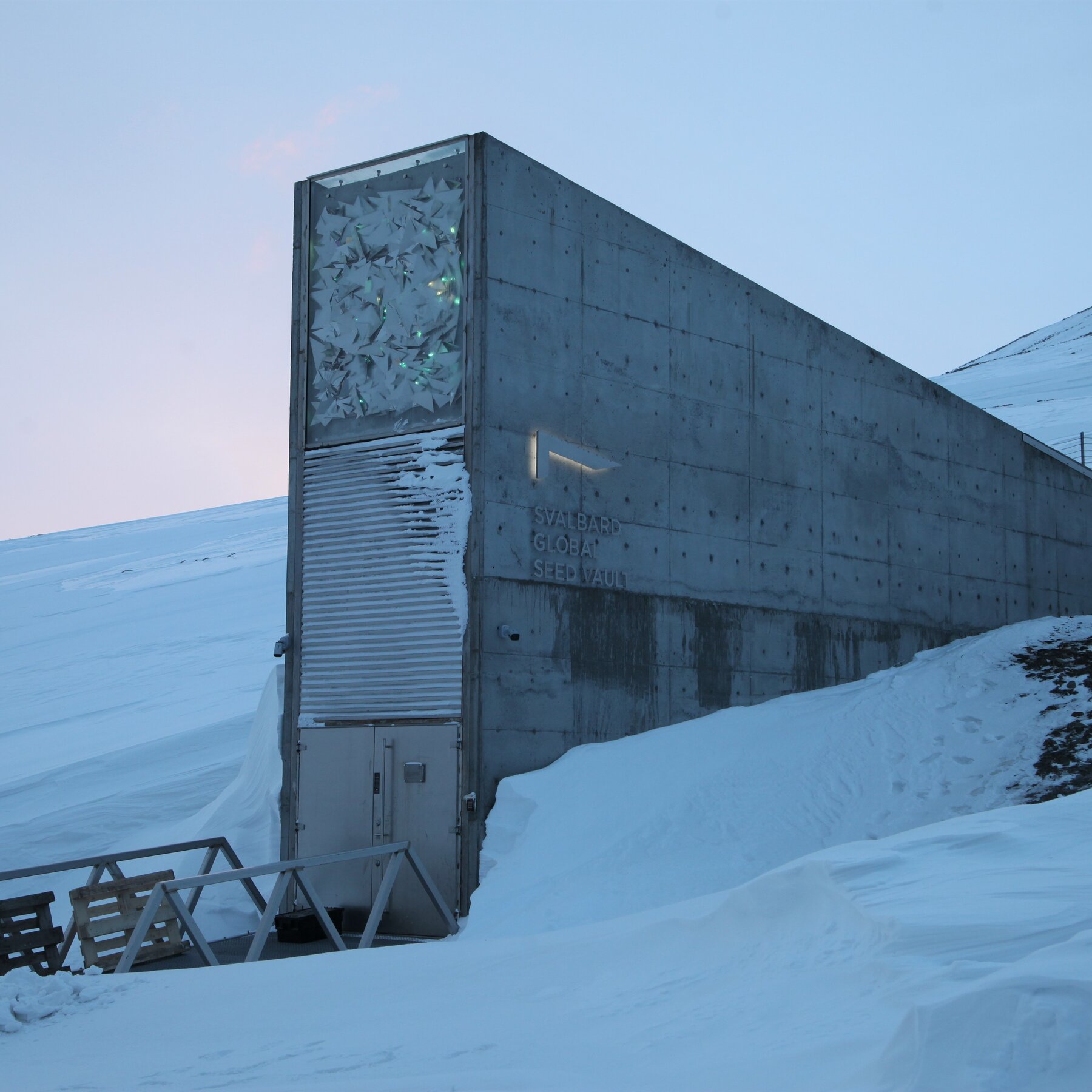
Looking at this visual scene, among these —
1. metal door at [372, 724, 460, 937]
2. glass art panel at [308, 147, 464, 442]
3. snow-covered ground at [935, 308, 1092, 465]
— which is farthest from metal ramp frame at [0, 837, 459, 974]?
snow-covered ground at [935, 308, 1092, 465]

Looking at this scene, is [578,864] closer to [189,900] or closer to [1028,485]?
[189,900]

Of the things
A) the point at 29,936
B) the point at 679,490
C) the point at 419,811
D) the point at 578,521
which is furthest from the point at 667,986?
the point at 679,490

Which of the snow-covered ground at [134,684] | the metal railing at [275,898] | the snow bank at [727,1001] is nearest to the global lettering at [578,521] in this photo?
the metal railing at [275,898]

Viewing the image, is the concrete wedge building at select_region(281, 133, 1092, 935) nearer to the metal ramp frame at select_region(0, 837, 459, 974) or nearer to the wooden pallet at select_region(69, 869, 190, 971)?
the metal ramp frame at select_region(0, 837, 459, 974)

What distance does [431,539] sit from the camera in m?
12.6

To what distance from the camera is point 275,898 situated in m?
10.3

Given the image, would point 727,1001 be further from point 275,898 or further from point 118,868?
point 118,868

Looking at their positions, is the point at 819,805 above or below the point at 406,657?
below

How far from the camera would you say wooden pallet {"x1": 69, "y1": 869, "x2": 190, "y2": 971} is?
10.7 metres

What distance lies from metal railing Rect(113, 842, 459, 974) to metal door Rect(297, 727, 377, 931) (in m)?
0.37

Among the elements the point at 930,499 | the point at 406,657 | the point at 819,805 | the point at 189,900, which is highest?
the point at 930,499

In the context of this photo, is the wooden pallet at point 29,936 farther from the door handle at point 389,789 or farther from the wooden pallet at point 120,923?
the door handle at point 389,789

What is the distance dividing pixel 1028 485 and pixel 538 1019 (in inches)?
635

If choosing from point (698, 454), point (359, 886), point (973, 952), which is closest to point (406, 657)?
point (359, 886)
